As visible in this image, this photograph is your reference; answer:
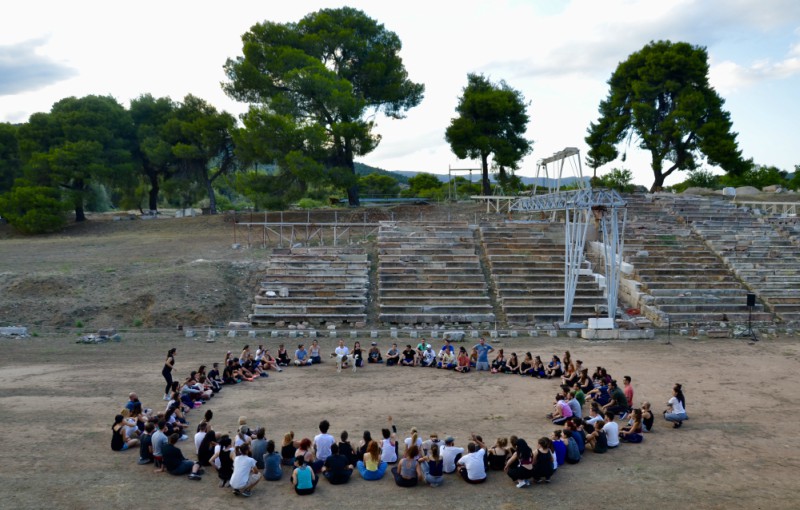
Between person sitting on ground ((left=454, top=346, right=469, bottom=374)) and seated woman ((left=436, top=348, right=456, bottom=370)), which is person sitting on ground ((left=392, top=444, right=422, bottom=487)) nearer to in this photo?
person sitting on ground ((left=454, top=346, right=469, bottom=374))

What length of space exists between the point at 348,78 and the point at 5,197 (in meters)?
24.5

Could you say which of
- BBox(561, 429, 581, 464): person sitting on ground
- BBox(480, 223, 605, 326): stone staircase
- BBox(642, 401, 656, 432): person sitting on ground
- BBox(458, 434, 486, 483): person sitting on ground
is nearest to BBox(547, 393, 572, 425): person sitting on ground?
BBox(642, 401, 656, 432): person sitting on ground

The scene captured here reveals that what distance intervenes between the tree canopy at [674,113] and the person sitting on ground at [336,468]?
41.6 m

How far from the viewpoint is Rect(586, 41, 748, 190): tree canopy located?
4338 cm

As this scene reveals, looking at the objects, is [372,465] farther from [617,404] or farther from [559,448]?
[617,404]

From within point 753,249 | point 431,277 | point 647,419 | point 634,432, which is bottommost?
point 634,432

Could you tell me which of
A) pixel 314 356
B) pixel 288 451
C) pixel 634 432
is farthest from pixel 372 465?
pixel 314 356

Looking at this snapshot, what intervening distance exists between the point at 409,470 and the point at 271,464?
225 centimetres

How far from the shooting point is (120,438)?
1077 cm

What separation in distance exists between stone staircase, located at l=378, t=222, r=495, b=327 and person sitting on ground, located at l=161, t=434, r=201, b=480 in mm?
13579

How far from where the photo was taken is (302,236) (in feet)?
114

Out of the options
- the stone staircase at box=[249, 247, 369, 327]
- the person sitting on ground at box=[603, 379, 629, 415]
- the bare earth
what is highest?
the stone staircase at box=[249, 247, 369, 327]

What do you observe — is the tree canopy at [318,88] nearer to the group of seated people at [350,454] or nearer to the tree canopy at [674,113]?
the tree canopy at [674,113]

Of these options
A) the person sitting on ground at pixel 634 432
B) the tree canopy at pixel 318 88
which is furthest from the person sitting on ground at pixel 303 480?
the tree canopy at pixel 318 88
